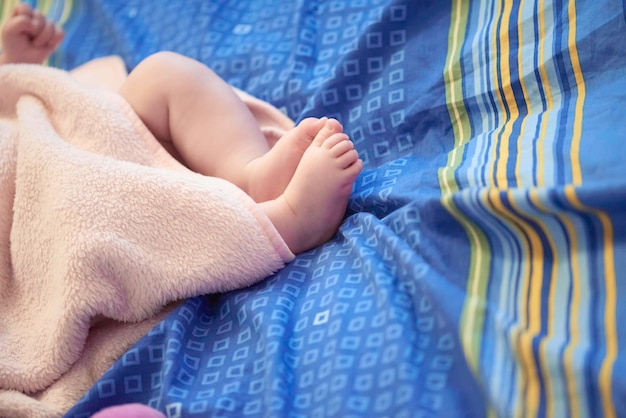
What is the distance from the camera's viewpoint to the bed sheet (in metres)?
0.55

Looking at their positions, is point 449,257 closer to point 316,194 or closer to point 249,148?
point 316,194

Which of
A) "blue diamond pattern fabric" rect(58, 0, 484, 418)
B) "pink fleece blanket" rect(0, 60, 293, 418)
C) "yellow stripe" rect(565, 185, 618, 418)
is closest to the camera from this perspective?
"yellow stripe" rect(565, 185, 618, 418)

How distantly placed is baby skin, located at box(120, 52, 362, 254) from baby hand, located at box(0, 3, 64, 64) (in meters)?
0.21

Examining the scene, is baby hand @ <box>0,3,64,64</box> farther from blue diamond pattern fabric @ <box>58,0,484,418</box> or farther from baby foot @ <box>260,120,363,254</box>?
baby foot @ <box>260,120,363,254</box>

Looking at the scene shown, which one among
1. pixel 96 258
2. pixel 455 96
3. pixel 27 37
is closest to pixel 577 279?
pixel 455 96

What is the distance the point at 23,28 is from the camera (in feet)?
3.60

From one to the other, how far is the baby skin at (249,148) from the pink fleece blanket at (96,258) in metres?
0.05

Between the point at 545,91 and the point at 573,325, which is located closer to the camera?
the point at 573,325

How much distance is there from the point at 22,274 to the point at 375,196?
0.42 meters

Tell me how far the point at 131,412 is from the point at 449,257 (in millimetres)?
325

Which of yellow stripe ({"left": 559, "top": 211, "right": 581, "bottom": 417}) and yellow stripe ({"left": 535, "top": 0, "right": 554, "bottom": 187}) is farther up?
yellow stripe ({"left": 535, "top": 0, "right": 554, "bottom": 187})

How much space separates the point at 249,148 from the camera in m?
0.93

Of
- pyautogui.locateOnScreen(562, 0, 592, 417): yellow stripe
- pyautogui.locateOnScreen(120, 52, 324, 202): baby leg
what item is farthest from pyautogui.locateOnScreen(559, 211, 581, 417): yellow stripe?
pyautogui.locateOnScreen(120, 52, 324, 202): baby leg

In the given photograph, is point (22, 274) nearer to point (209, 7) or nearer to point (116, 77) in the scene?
point (116, 77)
